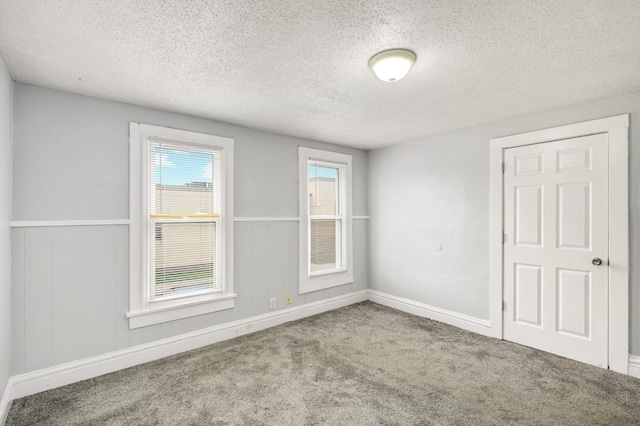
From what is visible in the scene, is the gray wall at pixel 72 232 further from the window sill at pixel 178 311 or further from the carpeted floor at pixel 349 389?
the carpeted floor at pixel 349 389

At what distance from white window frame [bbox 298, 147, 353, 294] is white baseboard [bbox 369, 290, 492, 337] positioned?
56cm

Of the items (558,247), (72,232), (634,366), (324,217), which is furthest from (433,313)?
(72,232)

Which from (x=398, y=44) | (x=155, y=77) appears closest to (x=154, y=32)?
(x=155, y=77)

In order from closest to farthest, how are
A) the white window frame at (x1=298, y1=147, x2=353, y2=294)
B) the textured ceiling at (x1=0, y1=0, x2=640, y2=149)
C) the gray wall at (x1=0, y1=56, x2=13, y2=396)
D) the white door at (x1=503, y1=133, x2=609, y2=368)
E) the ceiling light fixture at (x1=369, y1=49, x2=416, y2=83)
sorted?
the textured ceiling at (x1=0, y1=0, x2=640, y2=149)
the ceiling light fixture at (x1=369, y1=49, x2=416, y2=83)
the gray wall at (x1=0, y1=56, x2=13, y2=396)
the white door at (x1=503, y1=133, x2=609, y2=368)
the white window frame at (x1=298, y1=147, x2=353, y2=294)

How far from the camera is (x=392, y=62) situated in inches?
76.3

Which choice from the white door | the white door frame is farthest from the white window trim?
the white door frame

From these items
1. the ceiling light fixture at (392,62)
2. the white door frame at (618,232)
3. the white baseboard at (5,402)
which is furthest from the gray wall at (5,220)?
the white door frame at (618,232)

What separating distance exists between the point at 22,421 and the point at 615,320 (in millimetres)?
4594

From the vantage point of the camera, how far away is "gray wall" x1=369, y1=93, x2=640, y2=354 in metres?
2.93

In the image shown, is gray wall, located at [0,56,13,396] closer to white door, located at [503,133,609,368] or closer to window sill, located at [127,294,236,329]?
window sill, located at [127,294,236,329]

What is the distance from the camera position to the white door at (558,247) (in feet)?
8.91

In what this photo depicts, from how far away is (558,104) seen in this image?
283cm

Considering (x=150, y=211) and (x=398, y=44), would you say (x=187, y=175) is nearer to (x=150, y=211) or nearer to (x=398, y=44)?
(x=150, y=211)

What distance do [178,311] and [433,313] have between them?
3.05m
